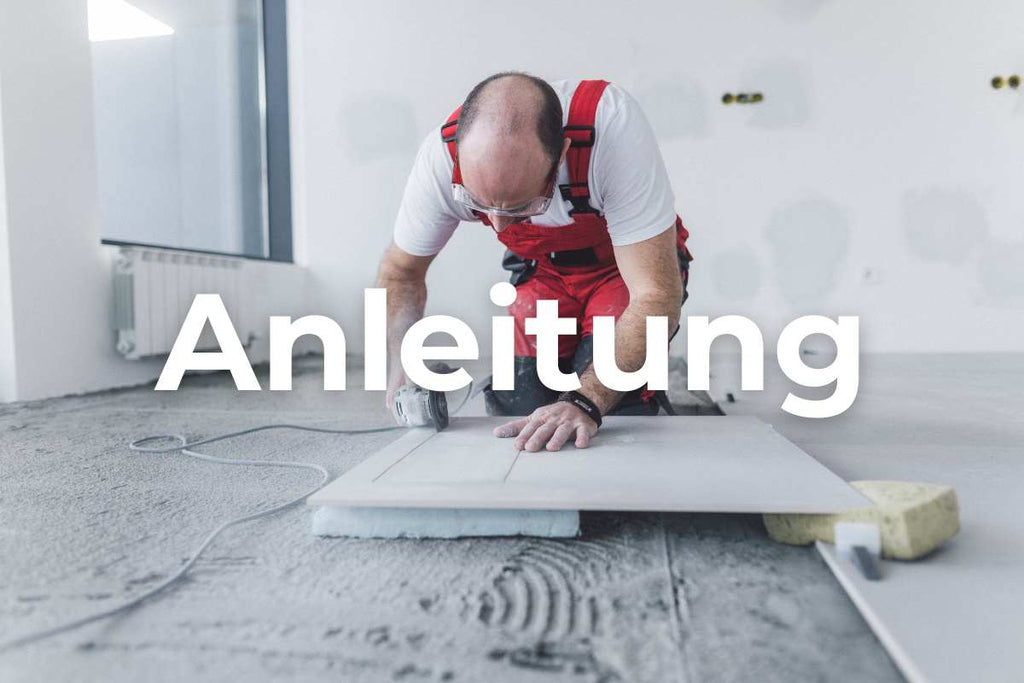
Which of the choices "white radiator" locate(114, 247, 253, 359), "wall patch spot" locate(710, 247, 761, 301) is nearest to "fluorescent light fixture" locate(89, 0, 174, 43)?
"white radiator" locate(114, 247, 253, 359)

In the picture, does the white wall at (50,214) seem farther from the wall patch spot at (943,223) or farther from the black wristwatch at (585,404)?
the wall patch spot at (943,223)

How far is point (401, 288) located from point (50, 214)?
1565 mm

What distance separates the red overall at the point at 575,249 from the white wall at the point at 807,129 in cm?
216

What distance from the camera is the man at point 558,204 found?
1.11m

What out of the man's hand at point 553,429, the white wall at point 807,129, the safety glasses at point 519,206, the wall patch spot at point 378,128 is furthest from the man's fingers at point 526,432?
the wall patch spot at point 378,128

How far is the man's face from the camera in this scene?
1.09 meters

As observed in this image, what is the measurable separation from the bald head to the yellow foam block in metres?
0.65

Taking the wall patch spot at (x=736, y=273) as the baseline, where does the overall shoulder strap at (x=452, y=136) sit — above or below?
above

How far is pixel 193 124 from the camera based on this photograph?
11.5 ft

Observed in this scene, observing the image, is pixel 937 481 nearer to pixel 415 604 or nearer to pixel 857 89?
pixel 415 604

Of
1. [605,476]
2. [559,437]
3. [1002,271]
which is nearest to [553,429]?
[559,437]

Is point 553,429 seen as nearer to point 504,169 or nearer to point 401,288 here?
point 504,169

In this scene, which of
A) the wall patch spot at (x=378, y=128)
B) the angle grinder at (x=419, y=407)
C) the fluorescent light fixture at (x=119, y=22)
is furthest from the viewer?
the wall patch spot at (x=378, y=128)

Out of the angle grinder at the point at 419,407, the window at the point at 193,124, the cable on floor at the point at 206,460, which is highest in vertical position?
the window at the point at 193,124
